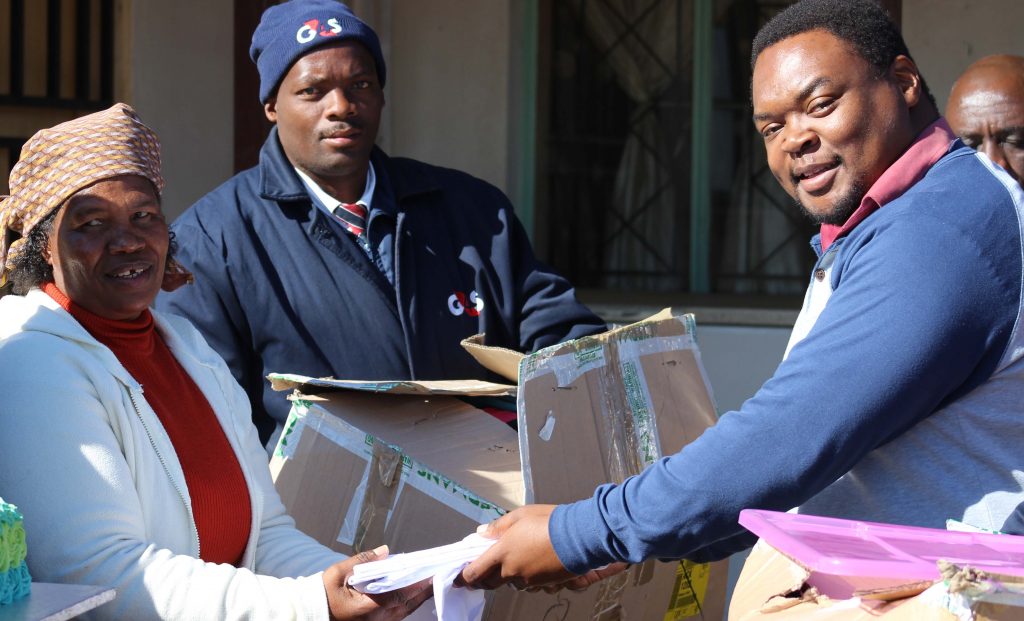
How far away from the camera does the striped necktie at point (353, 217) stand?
10.3 feet

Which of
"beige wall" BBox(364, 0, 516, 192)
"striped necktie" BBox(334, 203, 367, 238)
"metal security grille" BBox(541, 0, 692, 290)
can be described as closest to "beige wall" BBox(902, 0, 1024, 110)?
"metal security grille" BBox(541, 0, 692, 290)

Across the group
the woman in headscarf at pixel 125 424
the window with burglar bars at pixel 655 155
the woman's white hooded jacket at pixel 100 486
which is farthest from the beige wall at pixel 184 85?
the woman's white hooded jacket at pixel 100 486

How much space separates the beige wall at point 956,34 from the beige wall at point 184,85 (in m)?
2.84

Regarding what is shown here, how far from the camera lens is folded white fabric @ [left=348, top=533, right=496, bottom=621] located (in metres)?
2.11

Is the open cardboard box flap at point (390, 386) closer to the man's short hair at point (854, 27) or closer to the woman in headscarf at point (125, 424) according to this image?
the woman in headscarf at point (125, 424)

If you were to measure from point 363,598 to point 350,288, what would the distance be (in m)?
1.06

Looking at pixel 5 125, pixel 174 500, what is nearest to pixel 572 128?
pixel 5 125

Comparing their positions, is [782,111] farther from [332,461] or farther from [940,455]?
[332,461]

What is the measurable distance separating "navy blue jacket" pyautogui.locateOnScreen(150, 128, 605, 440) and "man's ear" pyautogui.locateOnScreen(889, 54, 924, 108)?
136cm

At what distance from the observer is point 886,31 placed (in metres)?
2.03

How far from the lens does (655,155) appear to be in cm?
559

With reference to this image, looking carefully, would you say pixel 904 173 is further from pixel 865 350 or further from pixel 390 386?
pixel 390 386

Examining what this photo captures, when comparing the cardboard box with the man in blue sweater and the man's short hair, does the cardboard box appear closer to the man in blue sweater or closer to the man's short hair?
the man in blue sweater

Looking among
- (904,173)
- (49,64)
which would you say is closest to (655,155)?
(49,64)
